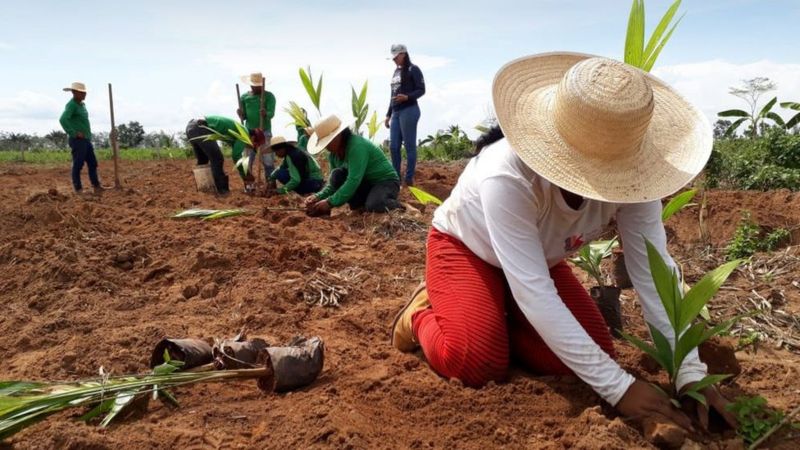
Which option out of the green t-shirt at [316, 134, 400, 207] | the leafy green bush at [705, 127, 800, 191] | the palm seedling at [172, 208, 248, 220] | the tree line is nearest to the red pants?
the palm seedling at [172, 208, 248, 220]

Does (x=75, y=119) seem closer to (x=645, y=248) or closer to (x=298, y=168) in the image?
(x=298, y=168)

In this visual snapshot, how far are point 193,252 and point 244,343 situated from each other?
1593 mm

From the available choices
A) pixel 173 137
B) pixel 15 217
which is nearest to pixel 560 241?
pixel 15 217

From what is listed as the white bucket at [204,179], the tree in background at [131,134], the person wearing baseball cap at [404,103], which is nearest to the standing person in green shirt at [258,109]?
the white bucket at [204,179]

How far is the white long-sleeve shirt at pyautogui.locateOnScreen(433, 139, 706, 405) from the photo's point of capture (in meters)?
1.54

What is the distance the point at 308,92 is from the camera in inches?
231

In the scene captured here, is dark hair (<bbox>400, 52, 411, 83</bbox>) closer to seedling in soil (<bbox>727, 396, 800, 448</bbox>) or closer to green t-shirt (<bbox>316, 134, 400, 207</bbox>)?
green t-shirt (<bbox>316, 134, 400, 207</bbox>)

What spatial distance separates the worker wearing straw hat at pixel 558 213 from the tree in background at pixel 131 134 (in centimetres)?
3287

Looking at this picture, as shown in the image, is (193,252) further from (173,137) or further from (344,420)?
(173,137)

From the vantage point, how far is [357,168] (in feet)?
14.5

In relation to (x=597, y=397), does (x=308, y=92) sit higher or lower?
higher

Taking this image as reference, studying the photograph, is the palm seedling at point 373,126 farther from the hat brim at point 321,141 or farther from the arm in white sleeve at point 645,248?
the arm in white sleeve at point 645,248

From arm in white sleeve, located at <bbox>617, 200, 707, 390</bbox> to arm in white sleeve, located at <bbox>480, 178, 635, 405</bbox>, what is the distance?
262mm

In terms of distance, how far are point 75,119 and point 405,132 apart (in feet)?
11.3
